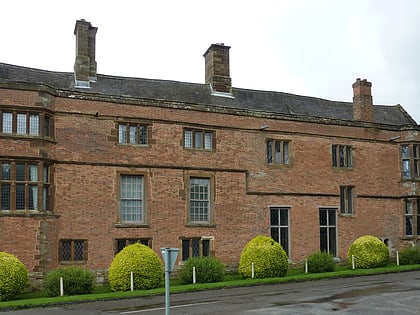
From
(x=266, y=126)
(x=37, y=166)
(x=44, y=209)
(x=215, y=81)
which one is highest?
(x=215, y=81)

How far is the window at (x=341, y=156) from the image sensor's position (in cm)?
3172

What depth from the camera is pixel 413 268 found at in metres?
28.4

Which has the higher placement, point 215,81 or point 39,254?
point 215,81

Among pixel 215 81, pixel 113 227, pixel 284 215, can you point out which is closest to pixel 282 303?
pixel 113 227

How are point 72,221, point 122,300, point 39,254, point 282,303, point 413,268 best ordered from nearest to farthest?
point 282,303, point 122,300, point 39,254, point 72,221, point 413,268

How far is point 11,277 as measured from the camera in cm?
2023

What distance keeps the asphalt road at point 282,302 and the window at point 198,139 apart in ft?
26.6

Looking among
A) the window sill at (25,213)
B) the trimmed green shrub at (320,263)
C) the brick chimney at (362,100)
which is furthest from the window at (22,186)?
the brick chimney at (362,100)

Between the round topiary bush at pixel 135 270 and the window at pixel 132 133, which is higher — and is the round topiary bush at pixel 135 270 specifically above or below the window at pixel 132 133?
below

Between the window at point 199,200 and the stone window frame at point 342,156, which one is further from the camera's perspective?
the stone window frame at point 342,156

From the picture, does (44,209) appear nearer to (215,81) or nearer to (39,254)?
(39,254)

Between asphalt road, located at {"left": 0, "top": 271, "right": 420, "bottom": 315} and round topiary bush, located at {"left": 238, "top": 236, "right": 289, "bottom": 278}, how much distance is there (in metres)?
2.04

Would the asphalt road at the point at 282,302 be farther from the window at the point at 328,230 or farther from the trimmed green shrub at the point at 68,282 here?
the window at the point at 328,230

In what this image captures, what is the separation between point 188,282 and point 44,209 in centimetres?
676
